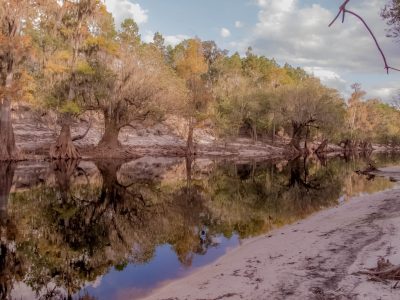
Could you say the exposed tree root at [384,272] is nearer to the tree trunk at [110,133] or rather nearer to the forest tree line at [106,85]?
the forest tree line at [106,85]

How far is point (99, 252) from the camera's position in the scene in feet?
34.8

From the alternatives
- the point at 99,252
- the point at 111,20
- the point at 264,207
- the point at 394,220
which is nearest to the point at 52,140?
the point at 111,20

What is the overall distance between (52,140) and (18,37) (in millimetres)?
14775

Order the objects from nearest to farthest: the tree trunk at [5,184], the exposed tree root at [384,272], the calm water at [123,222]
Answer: the exposed tree root at [384,272] < the calm water at [123,222] < the tree trunk at [5,184]

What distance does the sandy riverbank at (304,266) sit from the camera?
647 centimetres

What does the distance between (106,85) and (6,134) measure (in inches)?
441

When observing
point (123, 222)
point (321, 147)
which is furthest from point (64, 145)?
point (321, 147)

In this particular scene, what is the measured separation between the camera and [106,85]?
38500 mm

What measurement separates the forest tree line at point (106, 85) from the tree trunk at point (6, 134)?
3.1 inches

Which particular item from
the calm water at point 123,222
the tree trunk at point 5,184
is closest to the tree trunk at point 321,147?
the calm water at point 123,222

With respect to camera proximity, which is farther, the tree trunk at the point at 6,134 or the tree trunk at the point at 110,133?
the tree trunk at the point at 110,133

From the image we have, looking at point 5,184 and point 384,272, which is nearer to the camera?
point 384,272

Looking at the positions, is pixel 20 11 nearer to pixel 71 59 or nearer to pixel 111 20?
pixel 71 59

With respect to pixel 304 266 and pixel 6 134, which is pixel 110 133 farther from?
pixel 304 266
